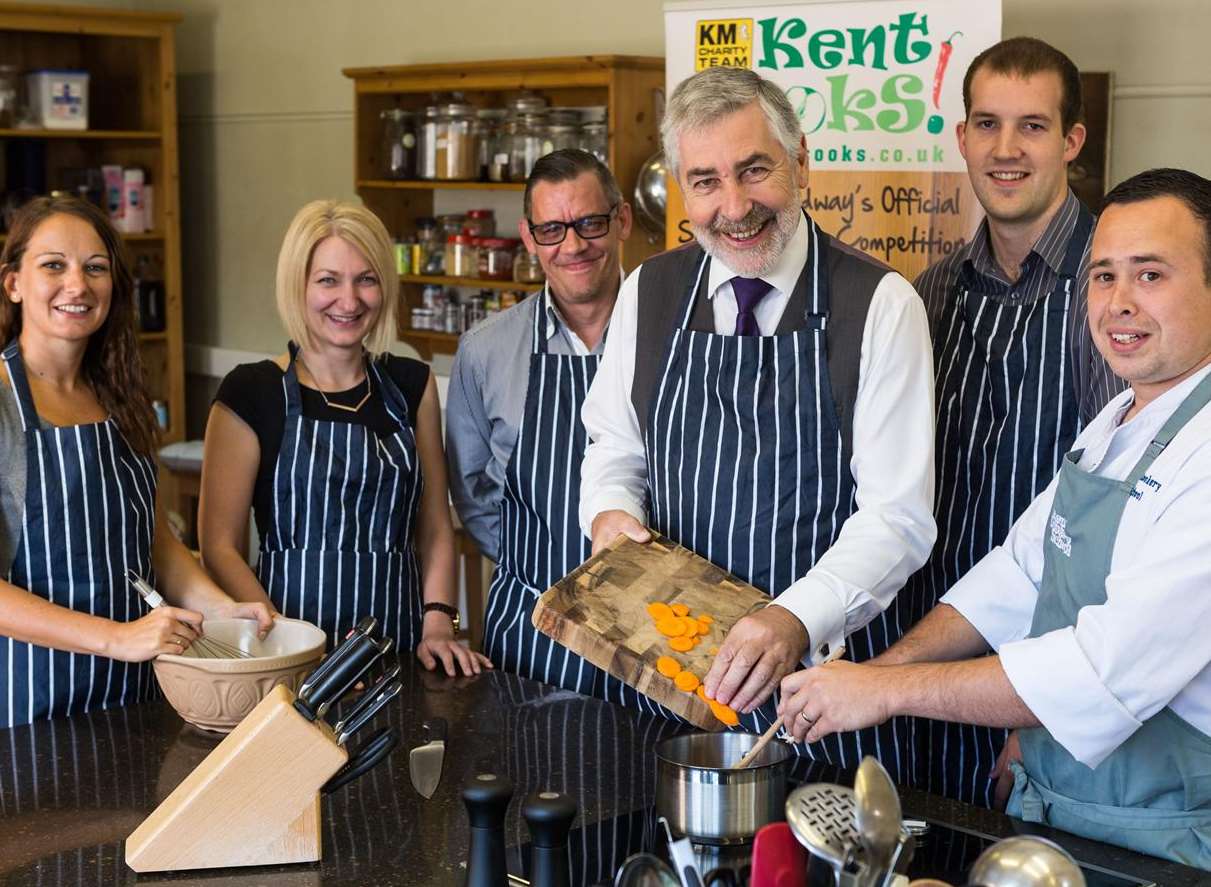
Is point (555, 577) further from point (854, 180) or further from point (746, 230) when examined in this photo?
point (854, 180)

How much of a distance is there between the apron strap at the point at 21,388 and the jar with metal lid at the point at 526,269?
2611mm

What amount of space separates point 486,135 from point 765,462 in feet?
10.1

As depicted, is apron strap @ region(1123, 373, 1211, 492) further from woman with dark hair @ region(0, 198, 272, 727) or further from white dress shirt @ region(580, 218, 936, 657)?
woman with dark hair @ region(0, 198, 272, 727)

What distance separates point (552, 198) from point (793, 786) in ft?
4.46

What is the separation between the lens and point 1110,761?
1671mm

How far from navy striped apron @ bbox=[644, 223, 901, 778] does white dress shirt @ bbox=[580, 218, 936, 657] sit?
38mm

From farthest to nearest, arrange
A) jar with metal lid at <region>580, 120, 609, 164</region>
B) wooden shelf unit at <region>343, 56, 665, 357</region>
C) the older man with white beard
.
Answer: jar with metal lid at <region>580, 120, 609, 164</region>
wooden shelf unit at <region>343, 56, 665, 357</region>
the older man with white beard

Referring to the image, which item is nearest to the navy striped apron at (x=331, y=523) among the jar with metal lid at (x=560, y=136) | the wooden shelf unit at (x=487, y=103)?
the wooden shelf unit at (x=487, y=103)

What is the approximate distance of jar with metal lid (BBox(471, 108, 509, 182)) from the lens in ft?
16.3

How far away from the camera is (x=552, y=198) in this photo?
9.09ft

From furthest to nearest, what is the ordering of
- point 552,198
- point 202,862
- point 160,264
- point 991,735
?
point 160,264 → point 552,198 → point 991,735 → point 202,862

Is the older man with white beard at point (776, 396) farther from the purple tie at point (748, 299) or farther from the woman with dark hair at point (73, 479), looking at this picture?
the woman with dark hair at point (73, 479)

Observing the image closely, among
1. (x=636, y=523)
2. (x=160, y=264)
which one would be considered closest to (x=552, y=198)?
(x=636, y=523)

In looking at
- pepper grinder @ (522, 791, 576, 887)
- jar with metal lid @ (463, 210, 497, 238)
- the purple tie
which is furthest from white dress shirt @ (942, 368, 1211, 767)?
jar with metal lid @ (463, 210, 497, 238)
